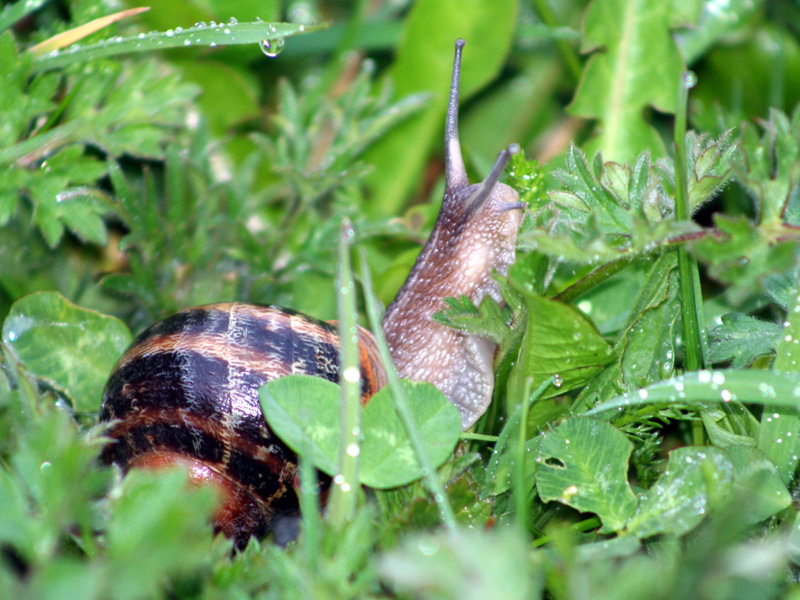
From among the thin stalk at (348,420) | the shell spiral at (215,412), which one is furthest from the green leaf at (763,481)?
the shell spiral at (215,412)

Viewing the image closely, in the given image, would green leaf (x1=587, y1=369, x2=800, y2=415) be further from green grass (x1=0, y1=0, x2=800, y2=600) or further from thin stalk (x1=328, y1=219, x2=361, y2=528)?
thin stalk (x1=328, y1=219, x2=361, y2=528)

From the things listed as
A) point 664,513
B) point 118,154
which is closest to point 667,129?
point 664,513

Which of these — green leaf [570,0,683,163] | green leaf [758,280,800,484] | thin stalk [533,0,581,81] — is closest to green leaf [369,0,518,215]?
thin stalk [533,0,581,81]

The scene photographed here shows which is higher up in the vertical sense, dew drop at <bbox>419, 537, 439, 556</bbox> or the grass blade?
the grass blade

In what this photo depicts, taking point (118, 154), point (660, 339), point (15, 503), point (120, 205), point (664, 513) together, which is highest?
point (118, 154)

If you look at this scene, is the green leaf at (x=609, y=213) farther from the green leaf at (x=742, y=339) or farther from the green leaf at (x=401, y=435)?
the green leaf at (x=401, y=435)

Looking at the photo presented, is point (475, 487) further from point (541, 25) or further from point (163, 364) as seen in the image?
point (541, 25)
